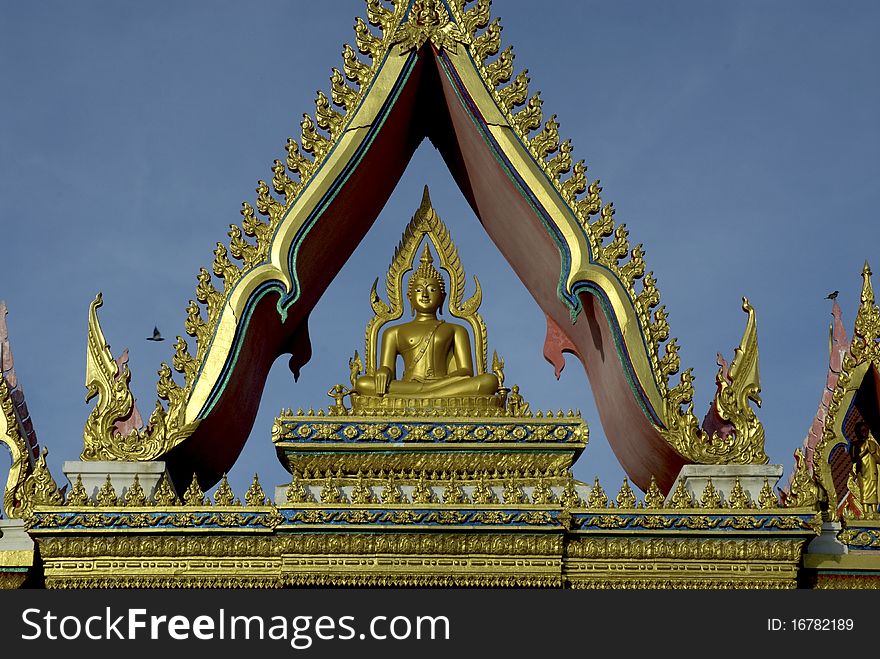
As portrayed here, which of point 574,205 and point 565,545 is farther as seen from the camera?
point 574,205

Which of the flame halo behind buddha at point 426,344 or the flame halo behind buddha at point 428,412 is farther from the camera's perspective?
the flame halo behind buddha at point 426,344

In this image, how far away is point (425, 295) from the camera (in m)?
14.7

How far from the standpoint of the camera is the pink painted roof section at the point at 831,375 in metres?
13.7

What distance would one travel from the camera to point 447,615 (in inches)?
422

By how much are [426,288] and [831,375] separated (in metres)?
3.98

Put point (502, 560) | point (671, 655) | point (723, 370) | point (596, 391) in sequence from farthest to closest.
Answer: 1. point (596, 391)
2. point (723, 370)
3. point (502, 560)
4. point (671, 655)

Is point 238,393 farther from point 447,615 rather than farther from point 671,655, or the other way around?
point 671,655

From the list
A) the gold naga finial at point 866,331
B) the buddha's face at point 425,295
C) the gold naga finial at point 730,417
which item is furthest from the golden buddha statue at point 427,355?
the gold naga finial at point 866,331

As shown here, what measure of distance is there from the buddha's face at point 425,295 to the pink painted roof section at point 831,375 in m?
3.81

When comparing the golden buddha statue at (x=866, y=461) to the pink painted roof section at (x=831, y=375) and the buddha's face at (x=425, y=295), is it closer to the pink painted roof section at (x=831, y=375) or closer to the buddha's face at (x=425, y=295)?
the pink painted roof section at (x=831, y=375)

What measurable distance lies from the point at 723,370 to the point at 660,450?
885 millimetres

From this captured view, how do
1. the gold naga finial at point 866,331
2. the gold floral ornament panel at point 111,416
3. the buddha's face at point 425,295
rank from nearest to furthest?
the gold floral ornament panel at point 111,416
the gold naga finial at point 866,331
the buddha's face at point 425,295

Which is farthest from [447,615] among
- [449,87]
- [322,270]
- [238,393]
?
[449,87]

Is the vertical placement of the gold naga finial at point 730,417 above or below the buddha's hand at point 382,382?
below
